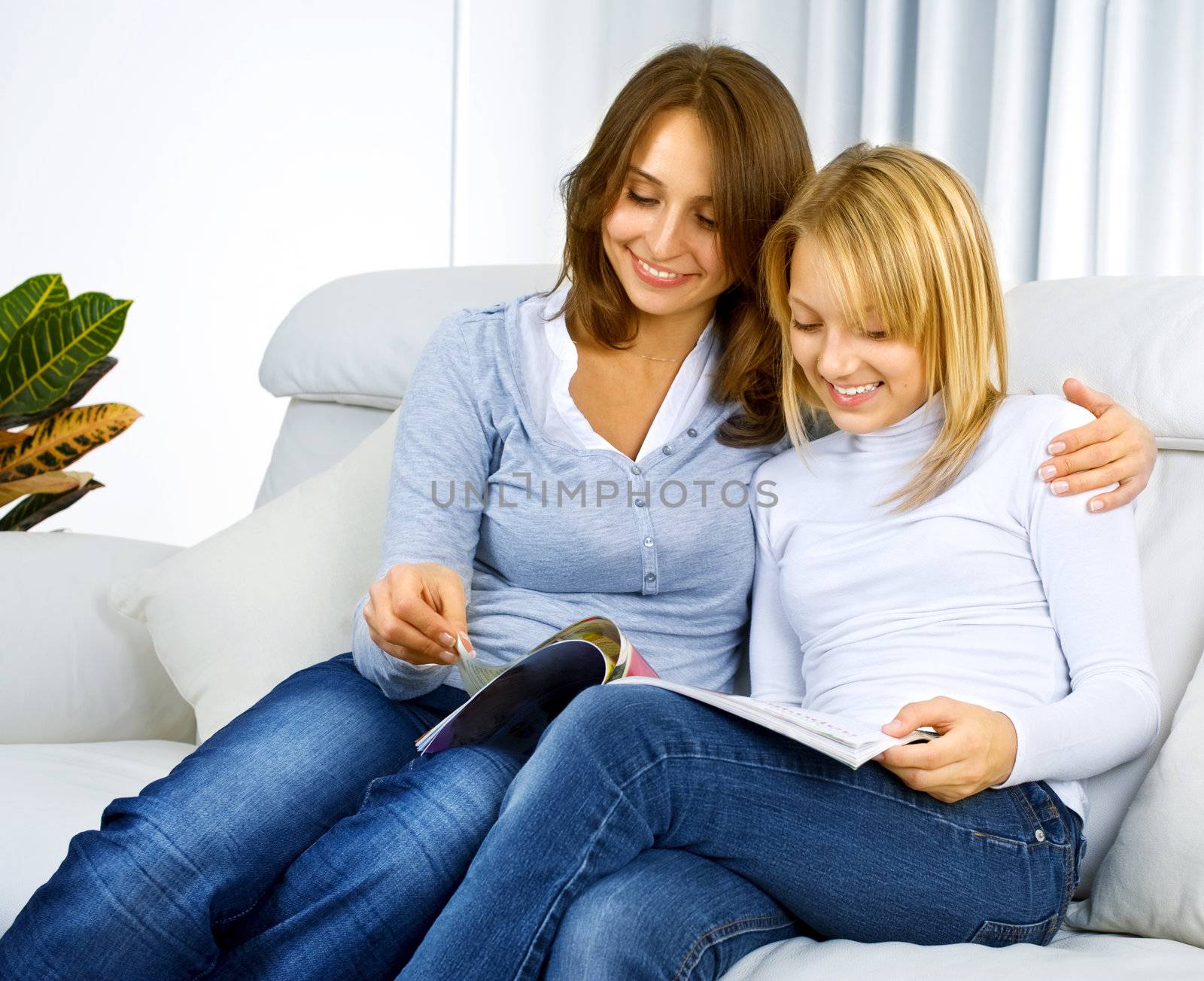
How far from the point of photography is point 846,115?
256cm

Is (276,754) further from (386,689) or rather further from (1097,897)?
(1097,897)

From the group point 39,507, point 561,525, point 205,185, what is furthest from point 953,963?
point 205,185

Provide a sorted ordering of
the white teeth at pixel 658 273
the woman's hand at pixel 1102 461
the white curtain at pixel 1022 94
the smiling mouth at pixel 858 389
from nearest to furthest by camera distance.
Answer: the woman's hand at pixel 1102 461 < the smiling mouth at pixel 858 389 < the white teeth at pixel 658 273 < the white curtain at pixel 1022 94

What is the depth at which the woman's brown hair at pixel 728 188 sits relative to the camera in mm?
1269

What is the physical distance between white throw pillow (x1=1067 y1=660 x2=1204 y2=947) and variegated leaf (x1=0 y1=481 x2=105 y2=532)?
1.66 meters

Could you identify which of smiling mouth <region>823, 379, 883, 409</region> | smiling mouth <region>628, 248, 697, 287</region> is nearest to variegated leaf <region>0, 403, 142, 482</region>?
smiling mouth <region>628, 248, 697, 287</region>

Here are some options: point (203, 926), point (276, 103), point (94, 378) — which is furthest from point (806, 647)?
point (276, 103)

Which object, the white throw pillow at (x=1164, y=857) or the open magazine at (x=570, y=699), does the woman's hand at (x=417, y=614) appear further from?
the white throw pillow at (x=1164, y=857)

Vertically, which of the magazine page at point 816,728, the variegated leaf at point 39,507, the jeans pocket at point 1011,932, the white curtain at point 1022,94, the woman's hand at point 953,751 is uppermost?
the white curtain at point 1022,94

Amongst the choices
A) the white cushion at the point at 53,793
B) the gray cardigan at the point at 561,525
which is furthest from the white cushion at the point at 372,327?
the white cushion at the point at 53,793

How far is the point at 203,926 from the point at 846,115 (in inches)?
82.6

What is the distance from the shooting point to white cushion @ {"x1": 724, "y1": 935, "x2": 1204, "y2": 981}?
2.87 feet

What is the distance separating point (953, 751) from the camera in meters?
0.92

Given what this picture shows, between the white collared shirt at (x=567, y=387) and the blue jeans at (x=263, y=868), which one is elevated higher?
the white collared shirt at (x=567, y=387)
